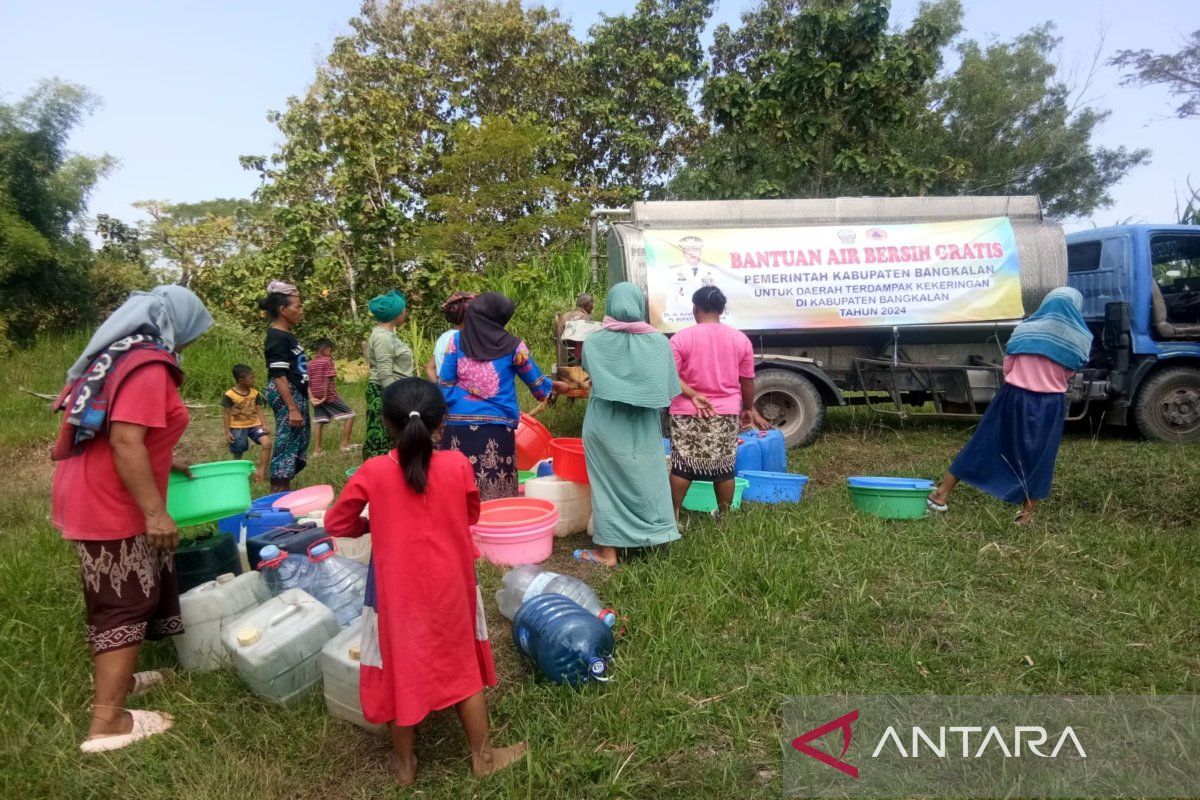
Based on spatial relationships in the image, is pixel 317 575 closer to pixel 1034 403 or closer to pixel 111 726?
pixel 111 726

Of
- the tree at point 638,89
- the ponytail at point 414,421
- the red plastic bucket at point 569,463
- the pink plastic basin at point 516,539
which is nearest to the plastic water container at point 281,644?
the ponytail at point 414,421

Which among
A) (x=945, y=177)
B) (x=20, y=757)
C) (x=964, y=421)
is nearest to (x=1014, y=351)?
(x=964, y=421)

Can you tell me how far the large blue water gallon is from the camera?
2525 mm

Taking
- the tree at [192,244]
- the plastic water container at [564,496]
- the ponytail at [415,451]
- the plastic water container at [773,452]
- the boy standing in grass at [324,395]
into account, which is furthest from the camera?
the tree at [192,244]

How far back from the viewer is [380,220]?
12672 millimetres

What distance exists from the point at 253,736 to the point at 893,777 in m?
2.07

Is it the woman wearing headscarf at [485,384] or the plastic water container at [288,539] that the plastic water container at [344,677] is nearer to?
the plastic water container at [288,539]

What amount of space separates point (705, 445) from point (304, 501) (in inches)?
91.7

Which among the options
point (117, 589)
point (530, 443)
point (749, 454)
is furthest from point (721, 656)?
point (530, 443)

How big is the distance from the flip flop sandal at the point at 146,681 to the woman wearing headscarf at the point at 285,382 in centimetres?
224

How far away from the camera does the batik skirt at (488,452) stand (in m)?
3.99

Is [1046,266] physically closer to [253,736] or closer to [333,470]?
[333,470]

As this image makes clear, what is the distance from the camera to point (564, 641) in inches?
99.4

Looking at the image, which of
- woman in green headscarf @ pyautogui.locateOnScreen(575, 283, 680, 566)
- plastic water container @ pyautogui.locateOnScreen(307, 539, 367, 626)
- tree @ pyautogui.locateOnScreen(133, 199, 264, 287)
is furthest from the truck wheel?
tree @ pyautogui.locateOnScreen(133, 199, 264, 287)
